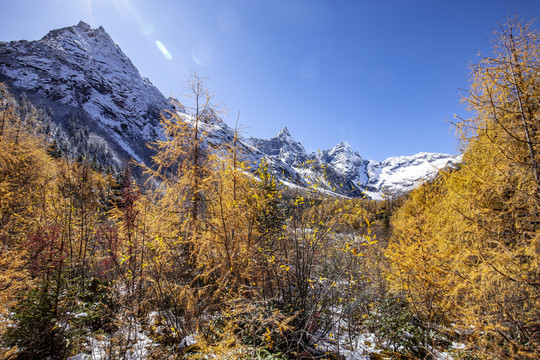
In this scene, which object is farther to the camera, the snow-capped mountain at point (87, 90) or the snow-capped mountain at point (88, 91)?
the snow-capped mountain at point (87, 90)

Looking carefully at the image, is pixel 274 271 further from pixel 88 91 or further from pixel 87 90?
pixel 87 90

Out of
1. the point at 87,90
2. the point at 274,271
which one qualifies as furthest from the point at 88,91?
the point at 274,271

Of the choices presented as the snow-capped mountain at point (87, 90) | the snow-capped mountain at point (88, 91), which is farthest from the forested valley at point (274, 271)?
the snow-capped mountain at point (87, 90)

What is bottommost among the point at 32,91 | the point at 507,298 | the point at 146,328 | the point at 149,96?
the point at 146,328

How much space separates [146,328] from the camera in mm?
4555

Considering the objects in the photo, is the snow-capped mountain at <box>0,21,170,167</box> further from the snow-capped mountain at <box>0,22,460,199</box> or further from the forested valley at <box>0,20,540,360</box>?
the forested valley at <box>0,20,540,360</box>

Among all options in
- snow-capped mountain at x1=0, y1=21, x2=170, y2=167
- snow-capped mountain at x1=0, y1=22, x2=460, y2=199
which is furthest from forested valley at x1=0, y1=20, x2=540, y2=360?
snow-capped mountain at x1=0, y1=21, x2=170, y2=167

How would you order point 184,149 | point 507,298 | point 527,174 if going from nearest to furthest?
point 507,298 < point 527,174 < point 184,149

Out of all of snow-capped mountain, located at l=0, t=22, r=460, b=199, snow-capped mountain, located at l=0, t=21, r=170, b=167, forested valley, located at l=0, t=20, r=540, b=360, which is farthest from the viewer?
snow-capped mountain, located at l=0, t=21, r=170, b=167

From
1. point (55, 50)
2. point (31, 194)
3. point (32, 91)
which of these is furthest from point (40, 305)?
point (55, 50)

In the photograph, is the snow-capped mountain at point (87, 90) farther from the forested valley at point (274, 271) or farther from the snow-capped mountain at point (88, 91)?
the forested valley at point (274, 271)

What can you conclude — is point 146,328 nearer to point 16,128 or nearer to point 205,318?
point 205,318

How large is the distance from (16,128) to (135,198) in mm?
7327

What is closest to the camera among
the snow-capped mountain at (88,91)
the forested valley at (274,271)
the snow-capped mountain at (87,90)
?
the forested valley at (274,271)
